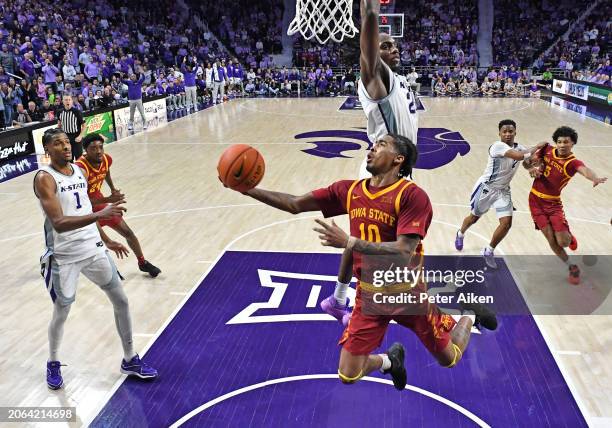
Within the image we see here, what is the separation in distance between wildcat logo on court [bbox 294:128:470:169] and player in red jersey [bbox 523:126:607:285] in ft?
19.9

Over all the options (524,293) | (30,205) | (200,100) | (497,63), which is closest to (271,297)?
(524,293)

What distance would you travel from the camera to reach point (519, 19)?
1389 inches

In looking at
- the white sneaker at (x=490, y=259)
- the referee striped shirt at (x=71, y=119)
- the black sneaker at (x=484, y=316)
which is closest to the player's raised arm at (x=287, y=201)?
the black sneaker at (x=484, y=316)

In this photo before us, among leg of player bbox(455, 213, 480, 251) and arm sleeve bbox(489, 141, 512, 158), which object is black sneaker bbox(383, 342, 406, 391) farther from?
leg of player bbox(455, 213, 480, 251)

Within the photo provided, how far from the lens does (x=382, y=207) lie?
142 inches

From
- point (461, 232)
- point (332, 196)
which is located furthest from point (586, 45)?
point (332, 196)

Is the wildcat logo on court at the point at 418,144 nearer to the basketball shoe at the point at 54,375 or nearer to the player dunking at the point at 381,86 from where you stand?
the player dunking at the point at 381,86

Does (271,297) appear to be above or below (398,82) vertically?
below

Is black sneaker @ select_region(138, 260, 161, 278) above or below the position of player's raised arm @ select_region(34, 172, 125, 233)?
below

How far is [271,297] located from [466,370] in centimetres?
215

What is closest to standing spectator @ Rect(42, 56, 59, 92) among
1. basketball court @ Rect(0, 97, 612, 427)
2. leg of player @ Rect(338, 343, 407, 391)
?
basketball court @ Rect(0, 97, 612, 427)

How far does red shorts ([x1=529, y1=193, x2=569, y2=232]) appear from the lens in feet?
20.5

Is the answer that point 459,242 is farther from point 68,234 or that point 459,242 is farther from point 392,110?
point 68,234

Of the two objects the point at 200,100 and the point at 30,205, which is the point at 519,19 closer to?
the point at 200,100
